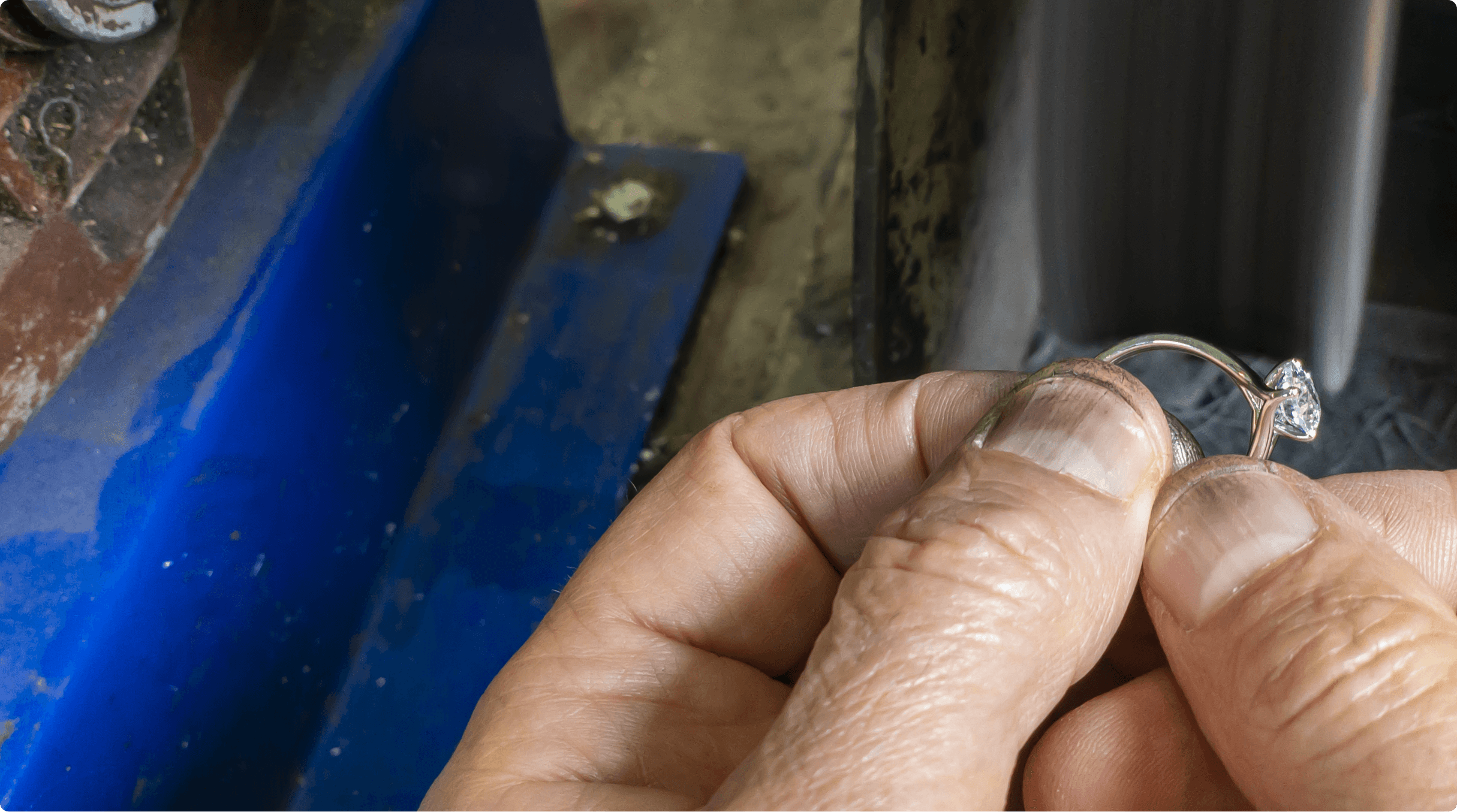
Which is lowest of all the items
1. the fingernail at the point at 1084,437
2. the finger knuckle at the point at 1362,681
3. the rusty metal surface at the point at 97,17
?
the finger knuckle at the point at 1362,681

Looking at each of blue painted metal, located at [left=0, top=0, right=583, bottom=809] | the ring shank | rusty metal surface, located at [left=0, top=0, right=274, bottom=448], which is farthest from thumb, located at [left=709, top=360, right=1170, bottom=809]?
rusty metal surface, located at [left=0, top=0, right=274, bottom=448]

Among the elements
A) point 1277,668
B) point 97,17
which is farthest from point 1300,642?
point 97,17

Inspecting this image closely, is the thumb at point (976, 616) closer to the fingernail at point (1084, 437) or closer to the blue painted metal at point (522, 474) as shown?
the fingernail at point (1084, 437)

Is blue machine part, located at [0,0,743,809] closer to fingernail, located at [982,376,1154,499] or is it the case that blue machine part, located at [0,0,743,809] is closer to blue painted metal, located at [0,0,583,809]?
blue painted metal, located at [0,0,583,809]

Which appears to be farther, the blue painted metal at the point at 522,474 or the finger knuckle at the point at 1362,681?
the blue painted metal at the point at 522,474

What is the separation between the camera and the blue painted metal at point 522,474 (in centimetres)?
88

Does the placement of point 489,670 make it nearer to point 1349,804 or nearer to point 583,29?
point 1349,804

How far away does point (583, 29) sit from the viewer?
1.60 m

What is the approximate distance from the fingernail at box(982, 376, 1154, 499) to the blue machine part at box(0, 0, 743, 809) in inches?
23.1

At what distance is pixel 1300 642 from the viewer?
40 centimetres

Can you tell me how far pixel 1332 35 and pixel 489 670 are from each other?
3.24 feet

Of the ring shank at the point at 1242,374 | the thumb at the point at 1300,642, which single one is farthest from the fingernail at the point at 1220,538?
the ring shank at the point at 1242,374

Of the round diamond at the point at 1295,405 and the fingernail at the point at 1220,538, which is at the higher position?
the fingernail at the point at 1220,538

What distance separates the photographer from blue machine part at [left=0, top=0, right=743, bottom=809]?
646mm
